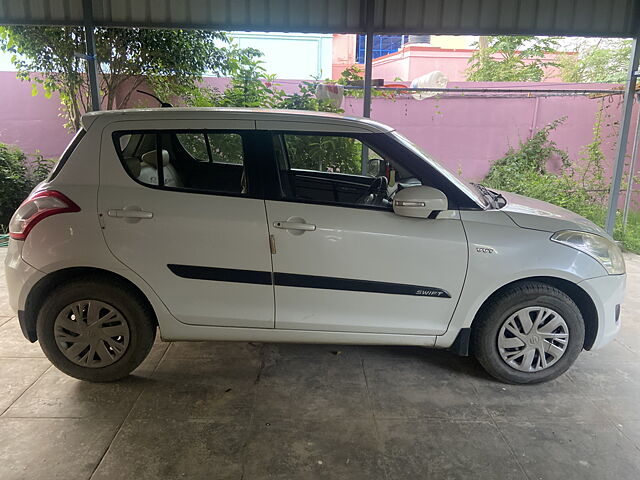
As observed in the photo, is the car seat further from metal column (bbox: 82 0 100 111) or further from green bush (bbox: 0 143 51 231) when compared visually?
green bush (bbox: 0 143 51 231)

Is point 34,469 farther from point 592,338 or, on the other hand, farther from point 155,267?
point 592,338

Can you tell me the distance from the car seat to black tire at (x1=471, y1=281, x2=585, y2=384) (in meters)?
2.24

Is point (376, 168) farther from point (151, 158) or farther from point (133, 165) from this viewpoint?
point (133, 165)

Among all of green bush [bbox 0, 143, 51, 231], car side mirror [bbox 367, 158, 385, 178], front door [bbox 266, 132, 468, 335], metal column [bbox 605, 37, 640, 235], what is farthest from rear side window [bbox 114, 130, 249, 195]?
green bush [bbox 0, 143, 51, 231]

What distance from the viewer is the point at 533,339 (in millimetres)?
3178

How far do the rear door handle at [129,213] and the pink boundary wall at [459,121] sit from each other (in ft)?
20.7

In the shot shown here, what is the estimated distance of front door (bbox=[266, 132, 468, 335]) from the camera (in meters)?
2.96

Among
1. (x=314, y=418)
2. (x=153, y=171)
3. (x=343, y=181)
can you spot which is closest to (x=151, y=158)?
(x=153, y=171)

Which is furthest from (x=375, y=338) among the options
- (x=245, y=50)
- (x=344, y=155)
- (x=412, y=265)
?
(x=245, y=50)

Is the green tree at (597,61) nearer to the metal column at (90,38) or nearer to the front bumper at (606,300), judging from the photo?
the front bumper at (606,300)

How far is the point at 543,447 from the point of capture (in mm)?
2619

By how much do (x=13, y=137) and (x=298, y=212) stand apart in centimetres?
834

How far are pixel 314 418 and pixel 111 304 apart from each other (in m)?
1.50

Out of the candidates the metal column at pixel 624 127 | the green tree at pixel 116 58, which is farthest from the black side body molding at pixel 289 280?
the green tree at pixel 116 58
